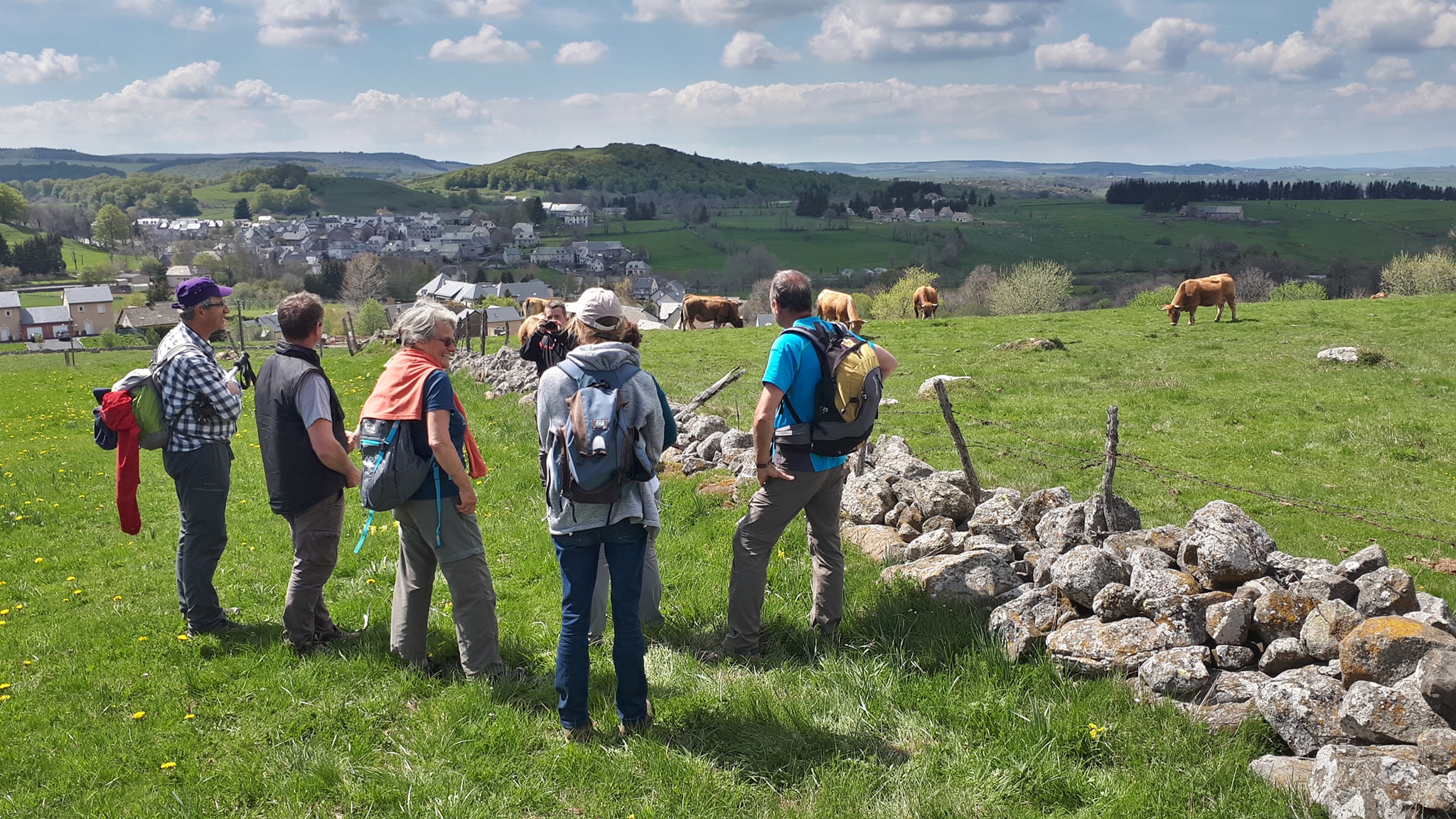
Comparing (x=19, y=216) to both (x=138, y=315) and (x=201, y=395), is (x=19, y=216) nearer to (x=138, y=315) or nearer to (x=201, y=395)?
(x=138, y=315)

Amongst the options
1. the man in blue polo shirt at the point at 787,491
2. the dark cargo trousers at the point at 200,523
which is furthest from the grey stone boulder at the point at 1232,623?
the dark cargo trousers at the point at 200,523

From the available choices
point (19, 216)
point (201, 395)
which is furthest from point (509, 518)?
point (19, 216)

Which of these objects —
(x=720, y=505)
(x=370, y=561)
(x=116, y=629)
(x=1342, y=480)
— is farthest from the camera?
(x=1342, y=480)

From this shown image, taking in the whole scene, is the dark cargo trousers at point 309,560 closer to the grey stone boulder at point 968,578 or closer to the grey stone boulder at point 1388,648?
the grey stone boulder at point 968,578

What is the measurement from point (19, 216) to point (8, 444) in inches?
7796

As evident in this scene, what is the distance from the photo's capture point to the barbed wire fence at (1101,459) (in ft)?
30.5

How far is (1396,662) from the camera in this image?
4.95m

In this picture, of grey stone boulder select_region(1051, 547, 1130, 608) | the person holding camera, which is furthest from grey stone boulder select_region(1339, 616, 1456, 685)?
the person holding camera

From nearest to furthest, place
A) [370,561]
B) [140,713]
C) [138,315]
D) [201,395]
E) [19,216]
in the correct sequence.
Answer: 1. [140,713]
2. [201,395]
3. [370,561]
4. [138,315]
5. [19,216]

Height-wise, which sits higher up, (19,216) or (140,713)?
(19,216)

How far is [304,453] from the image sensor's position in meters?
6.69

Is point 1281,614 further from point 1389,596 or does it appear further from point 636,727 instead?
point 636,727

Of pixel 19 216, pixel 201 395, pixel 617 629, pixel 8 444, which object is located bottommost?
pixel 8 444

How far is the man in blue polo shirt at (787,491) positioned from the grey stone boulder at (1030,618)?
1.26 meters
